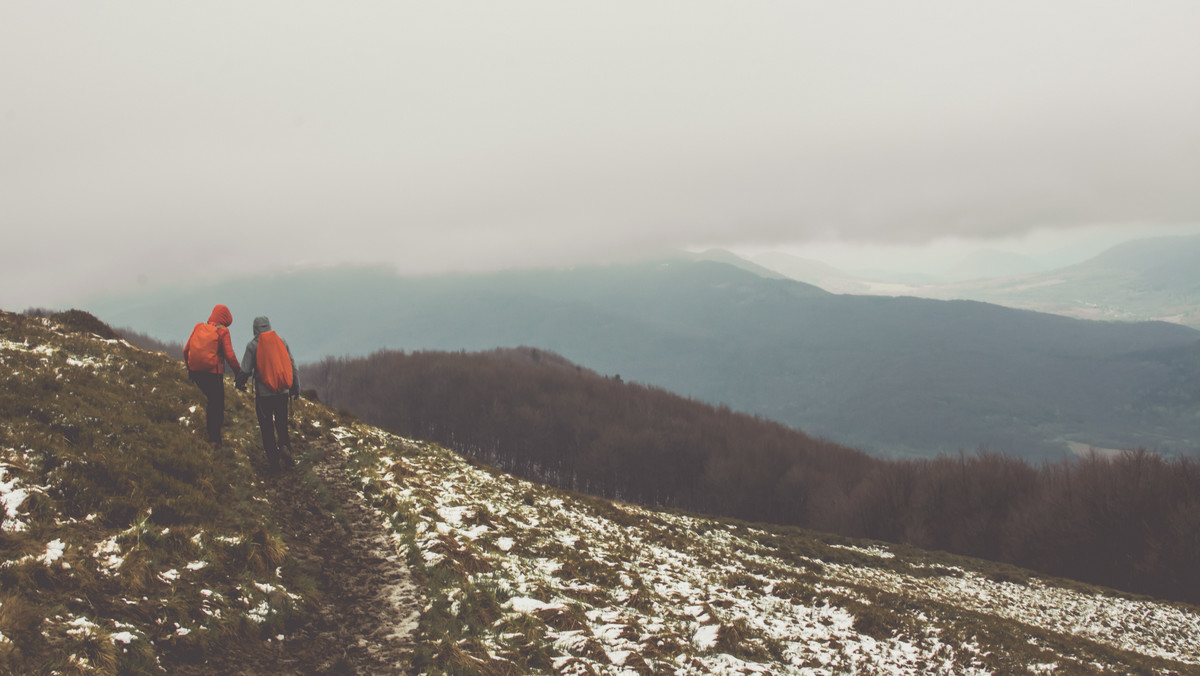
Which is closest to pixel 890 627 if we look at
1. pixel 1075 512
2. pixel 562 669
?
pixel 562 669

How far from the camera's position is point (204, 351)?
44.6ft

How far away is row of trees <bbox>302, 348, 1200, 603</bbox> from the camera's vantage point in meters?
72.1

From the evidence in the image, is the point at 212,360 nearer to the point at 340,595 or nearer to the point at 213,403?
the point at 213,403

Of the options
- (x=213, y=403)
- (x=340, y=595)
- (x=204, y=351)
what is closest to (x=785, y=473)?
(x=213, y=403)

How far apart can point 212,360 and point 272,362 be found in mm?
1245

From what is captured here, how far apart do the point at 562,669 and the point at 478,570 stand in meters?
3.62

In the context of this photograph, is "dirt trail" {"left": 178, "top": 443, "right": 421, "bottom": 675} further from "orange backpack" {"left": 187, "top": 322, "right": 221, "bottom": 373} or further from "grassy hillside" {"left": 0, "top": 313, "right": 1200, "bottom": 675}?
"orange backpack" {"left": 187, "top": 322, "right": 221, "bottom": 373}

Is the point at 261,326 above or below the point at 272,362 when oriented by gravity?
above

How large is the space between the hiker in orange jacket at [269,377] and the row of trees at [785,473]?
3334 inches

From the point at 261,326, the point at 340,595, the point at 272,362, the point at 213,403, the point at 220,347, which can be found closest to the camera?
the point at 340,595

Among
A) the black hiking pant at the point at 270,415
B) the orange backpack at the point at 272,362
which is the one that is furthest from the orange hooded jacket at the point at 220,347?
the black hiking pant at the point at 270,415

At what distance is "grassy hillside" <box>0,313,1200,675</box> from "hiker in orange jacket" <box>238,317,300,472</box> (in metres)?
0.85

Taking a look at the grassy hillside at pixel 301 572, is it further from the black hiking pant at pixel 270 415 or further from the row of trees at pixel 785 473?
the row of trees at pixel 785 473

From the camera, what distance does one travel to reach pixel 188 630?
7453 mm
